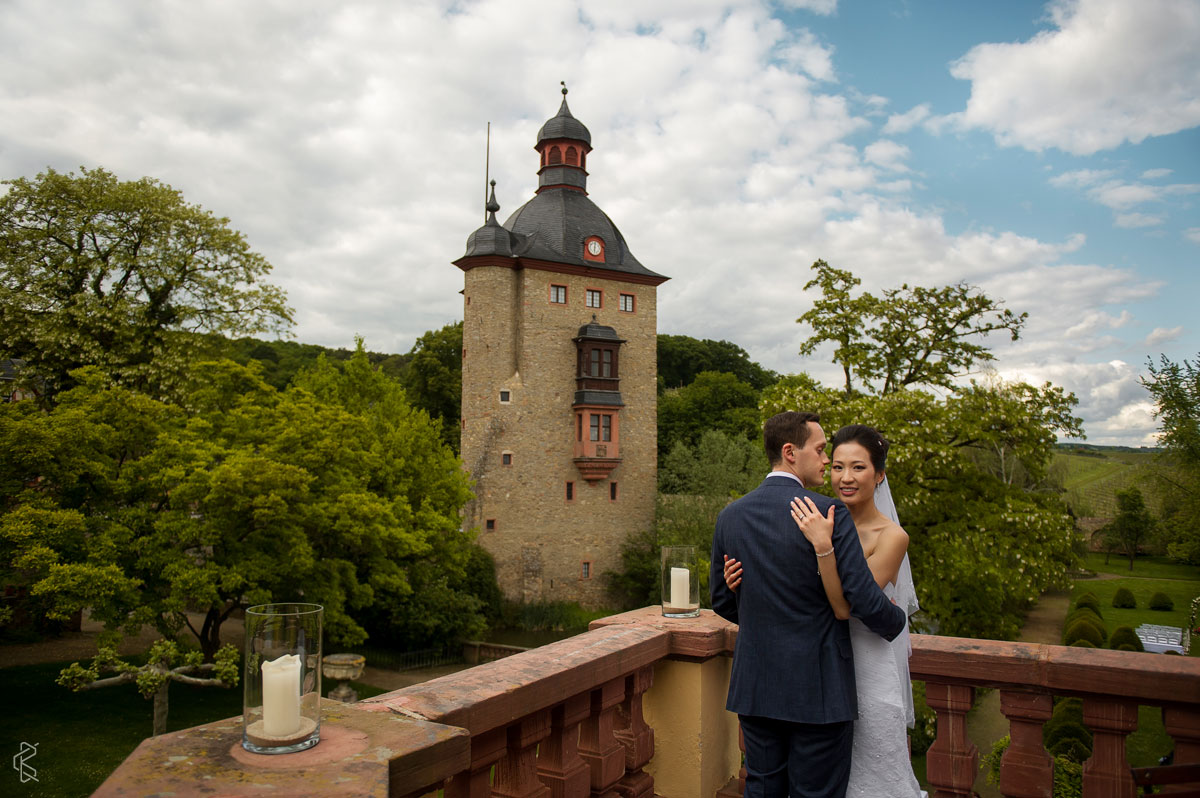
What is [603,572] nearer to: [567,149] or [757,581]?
[567,149]

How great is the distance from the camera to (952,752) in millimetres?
3068

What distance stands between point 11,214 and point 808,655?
27567 millimetres

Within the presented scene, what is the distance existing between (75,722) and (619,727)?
18397 millimetres

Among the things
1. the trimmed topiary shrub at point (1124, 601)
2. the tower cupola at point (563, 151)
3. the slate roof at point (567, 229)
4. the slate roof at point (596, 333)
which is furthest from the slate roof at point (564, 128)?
the trimmed topiary shrub at point (1124, 601)

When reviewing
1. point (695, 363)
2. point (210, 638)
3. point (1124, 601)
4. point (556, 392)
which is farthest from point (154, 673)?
point (695, 363)

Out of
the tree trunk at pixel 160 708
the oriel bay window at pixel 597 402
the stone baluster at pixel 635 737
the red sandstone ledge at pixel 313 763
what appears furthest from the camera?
the oriel bay window at pixel 597 402

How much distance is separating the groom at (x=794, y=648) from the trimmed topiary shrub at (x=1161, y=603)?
108ft

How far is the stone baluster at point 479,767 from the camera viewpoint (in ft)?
7.93

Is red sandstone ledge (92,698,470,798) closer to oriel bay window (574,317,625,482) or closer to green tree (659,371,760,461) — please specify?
oriel bay window (574,317,625,482)

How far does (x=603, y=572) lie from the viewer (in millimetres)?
32438

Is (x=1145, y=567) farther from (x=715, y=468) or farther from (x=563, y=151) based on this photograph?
(x=563, y=151)

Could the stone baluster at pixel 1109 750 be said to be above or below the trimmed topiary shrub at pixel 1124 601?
above

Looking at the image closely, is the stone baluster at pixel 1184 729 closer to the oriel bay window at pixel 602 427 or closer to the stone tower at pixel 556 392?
the stone tower at pixel 556 392

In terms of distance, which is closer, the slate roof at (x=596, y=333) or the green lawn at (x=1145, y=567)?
the slate roof at (x=596, y=333)
